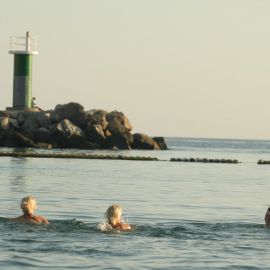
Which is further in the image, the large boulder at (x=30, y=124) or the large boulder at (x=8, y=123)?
the large boulder at (x=30, y=124)

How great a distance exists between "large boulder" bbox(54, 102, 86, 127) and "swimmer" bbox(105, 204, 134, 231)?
8217 cm

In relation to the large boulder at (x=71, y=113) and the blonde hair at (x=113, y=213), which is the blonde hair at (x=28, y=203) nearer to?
the blonde hair at (x=113, y=213)

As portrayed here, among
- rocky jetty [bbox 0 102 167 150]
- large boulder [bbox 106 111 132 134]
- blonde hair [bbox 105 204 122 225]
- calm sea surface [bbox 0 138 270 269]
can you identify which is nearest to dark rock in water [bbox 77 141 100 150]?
rocky jetty [bbox 0 102 167 150]

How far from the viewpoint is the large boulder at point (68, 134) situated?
105312 mm

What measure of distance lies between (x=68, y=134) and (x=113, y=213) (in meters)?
82.3

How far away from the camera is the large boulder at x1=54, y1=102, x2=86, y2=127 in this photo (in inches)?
4220

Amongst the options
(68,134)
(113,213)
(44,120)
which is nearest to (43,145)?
(44,120)

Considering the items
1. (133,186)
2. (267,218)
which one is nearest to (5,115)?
(133,186)

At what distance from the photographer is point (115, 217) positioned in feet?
79.4

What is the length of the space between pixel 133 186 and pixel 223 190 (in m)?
4.18

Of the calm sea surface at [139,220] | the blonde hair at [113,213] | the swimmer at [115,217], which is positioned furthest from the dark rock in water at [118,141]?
the blonde hair at [113,213]

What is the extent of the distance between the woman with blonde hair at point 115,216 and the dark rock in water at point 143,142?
8947 cm

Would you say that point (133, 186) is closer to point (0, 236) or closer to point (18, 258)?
point (0, 236)

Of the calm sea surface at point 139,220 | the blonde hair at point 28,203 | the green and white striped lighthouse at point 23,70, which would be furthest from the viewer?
the green and white striped lighthouse at point 23,70
